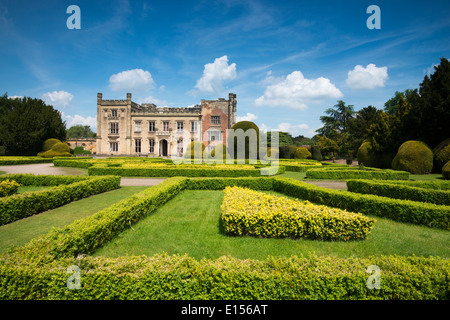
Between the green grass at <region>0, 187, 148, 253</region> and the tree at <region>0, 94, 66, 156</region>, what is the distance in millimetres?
30989

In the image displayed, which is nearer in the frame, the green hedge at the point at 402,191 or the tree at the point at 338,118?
the green hedge at the point at 402,191

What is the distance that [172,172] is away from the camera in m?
16.3

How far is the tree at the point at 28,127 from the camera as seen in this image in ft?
103

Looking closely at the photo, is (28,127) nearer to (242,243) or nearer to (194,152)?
(194,152)

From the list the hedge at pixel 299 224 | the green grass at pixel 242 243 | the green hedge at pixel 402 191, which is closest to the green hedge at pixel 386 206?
the green grass at pixel 242 243

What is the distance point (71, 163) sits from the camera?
21922mm

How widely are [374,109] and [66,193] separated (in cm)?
4573

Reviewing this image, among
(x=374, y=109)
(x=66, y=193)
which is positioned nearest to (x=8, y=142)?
(x=66, y=193)

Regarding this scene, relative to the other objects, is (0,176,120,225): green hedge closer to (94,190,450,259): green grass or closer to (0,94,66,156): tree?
(94,190,450,259): green grass

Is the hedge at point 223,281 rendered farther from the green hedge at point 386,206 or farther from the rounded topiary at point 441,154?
the rounded topiary at point 441,154

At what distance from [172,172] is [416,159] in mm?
19074

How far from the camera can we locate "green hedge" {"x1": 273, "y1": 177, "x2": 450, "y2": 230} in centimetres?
650

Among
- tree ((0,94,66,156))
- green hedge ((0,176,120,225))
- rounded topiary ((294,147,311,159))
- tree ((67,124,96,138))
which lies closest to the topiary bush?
tree ((0,94,66,156))

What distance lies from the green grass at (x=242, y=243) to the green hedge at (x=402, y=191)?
2.56 metres
